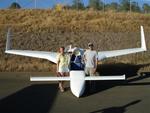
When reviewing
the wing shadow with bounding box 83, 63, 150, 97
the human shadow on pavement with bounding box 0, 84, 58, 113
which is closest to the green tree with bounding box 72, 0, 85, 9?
the wing shadow with bounding box 83, 63, 150, 97

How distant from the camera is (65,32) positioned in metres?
30.3

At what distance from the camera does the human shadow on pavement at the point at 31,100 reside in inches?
454

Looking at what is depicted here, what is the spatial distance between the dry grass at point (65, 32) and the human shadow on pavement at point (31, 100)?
640 cm

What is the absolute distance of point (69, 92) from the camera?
14.3 metres

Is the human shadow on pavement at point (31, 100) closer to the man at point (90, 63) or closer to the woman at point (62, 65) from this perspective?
the woman at point (62, 65)

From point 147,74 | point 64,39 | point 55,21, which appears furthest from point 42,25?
point 147,74

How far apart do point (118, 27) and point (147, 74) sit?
1551 centimetres

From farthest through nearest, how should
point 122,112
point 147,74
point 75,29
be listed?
point 75,29, point 147,74, point 122,112

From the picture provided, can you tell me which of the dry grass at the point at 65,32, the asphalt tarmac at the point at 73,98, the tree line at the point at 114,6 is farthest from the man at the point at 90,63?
the tree line at the point at 114,6

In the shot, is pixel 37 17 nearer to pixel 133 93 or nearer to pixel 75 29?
pixel 75 29

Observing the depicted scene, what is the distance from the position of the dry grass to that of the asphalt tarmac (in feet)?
17.6

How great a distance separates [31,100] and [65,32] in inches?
696

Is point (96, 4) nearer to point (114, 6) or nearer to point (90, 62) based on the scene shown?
point (114, 6)

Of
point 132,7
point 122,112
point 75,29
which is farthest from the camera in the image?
point 132,7
